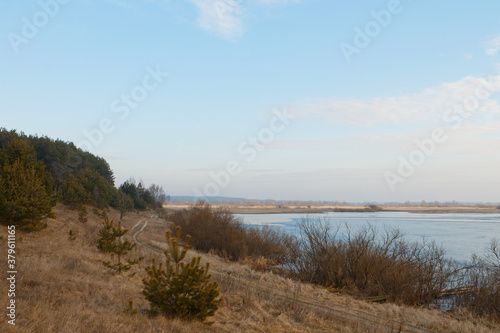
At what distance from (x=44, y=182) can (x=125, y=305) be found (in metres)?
17.4

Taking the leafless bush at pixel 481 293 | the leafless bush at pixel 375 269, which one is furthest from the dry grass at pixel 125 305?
the leafless bush at pixel 375 269

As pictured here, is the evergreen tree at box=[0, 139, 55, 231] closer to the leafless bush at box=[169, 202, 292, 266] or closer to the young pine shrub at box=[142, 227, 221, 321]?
the young pine shrub at box=[142, 227, 221, 321]

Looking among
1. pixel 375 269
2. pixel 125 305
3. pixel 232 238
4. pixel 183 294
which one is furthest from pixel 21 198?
pixel 375 269

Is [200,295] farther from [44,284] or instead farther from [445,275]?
[445,275]

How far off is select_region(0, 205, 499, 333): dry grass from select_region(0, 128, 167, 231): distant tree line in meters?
2.83

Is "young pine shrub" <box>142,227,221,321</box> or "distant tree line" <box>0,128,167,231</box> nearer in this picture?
"young pine shrub" <box>142,227,221,321</box>

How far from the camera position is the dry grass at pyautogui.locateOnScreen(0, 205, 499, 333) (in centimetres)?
717

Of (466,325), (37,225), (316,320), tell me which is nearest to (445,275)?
(466,325)

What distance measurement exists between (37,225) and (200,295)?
50.8ft

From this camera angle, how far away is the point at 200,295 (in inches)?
324

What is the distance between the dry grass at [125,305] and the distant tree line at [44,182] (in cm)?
283

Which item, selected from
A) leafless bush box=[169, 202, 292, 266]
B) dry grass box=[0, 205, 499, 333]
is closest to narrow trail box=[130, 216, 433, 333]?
dry grass box=[0, 205, 499, 333]

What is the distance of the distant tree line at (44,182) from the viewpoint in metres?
19.0

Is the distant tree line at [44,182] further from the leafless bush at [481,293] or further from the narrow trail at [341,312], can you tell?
the leafless bush at [481,293]
